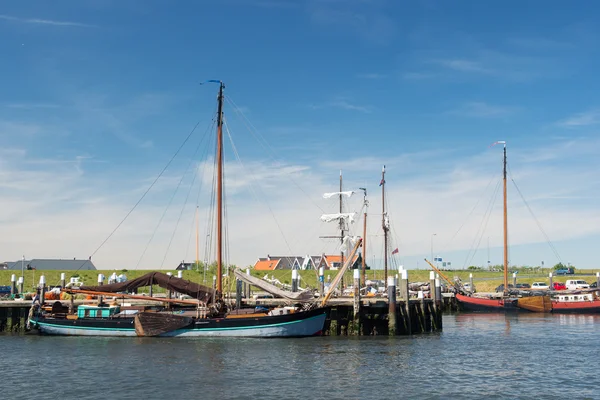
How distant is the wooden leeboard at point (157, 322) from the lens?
4731 centimetres

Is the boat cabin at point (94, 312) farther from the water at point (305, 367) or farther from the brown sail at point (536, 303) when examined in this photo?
the brown sail at point (536, 303)

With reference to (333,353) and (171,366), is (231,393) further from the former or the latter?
(333,353)

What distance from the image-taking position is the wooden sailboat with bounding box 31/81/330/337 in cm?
4647

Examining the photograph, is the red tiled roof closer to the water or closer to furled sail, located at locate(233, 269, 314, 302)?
furled sail, located at locate(233, 269, 314, 302)

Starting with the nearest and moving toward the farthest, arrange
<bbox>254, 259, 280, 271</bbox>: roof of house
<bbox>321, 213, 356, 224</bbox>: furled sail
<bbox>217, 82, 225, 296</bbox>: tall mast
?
<bbox>217, 82, 225, 296</bbox>: tall mast
<bbox>321, 213, 356, 224</bbox>: furled sail
<bbox>254, 259, 280, 271</bbox>: roof of house

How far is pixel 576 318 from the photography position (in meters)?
68.6

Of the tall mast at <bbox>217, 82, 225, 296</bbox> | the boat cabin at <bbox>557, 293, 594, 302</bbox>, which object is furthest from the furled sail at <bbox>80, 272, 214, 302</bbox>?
the boat cabin at <bbox>557, 293, 594, 302</bbox>

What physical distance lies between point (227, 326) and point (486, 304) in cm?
4282

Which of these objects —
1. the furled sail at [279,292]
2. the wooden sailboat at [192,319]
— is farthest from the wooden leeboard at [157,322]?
the furled sail at [279,292]

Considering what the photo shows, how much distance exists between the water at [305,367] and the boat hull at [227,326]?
1077 millimetres

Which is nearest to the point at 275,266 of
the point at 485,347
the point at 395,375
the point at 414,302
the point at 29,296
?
the point at 29,296

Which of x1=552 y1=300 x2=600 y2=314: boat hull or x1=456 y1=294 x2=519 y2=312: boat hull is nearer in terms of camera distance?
x1=552 y1=300 x2=600 y2=314: boat hull

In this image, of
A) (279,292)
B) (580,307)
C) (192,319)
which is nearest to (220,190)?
(279,292)

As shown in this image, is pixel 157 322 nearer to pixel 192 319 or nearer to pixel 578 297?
pixel 192 319
